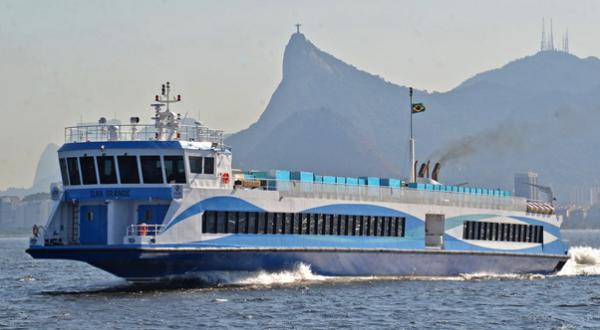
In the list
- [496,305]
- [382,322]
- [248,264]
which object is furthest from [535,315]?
[248,264]

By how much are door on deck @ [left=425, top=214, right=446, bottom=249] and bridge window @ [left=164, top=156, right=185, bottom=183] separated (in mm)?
16023

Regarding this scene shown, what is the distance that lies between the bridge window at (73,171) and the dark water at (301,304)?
4.21m

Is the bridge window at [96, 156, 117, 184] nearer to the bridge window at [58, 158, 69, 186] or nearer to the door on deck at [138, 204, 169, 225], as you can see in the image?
the door on deck at [138, 204, 169, 225]

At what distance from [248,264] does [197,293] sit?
316 cm

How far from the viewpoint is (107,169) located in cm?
4491

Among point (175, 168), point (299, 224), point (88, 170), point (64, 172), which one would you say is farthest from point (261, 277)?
point (64, 172)

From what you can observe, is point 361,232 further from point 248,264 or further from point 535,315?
point 535,315

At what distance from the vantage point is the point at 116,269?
4391cm

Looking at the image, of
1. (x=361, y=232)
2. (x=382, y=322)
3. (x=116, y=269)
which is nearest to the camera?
(x=382, y=322)

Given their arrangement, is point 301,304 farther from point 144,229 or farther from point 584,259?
point 584,259

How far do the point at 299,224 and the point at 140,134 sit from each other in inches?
295

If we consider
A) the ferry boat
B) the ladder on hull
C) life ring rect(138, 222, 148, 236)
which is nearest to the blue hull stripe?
the ferry boat

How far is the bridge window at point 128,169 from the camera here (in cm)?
4459

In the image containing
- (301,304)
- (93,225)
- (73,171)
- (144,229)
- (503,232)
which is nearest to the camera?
(301,304)
